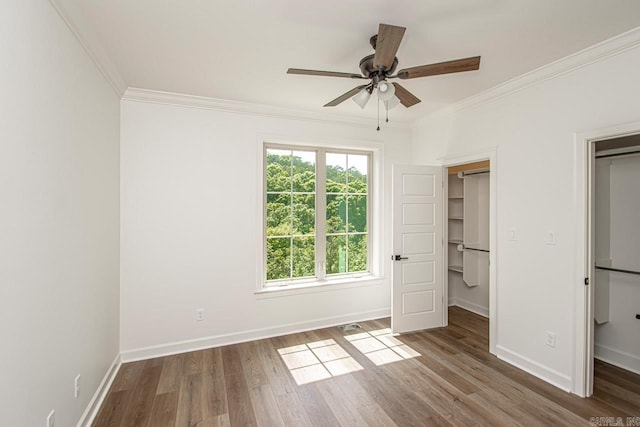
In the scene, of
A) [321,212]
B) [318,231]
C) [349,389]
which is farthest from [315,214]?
[349,389]

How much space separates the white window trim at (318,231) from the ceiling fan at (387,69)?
151 centimetres

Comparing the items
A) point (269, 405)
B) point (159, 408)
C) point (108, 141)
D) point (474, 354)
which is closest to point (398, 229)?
point (474, 354)

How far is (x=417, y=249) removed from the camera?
12.0 feet

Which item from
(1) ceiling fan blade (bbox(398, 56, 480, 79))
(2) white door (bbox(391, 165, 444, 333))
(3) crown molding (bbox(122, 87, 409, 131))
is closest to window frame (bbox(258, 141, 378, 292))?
(3) crown molding (bbox(122, 87, 409, 131))

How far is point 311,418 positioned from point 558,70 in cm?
336

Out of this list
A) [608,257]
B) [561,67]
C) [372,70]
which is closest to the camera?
[372,70]

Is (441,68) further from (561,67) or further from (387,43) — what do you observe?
(561,67)

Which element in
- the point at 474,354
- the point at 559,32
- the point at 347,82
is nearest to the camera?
the point at 559,32

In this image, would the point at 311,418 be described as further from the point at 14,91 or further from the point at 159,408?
the point at 14,91

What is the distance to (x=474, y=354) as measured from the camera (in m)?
3.01

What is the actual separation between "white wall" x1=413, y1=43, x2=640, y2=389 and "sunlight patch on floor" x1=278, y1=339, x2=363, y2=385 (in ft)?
5.25

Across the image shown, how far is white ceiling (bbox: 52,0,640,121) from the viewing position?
175 cm

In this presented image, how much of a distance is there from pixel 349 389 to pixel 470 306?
109 inches

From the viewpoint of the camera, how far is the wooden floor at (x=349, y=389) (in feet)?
6.85
